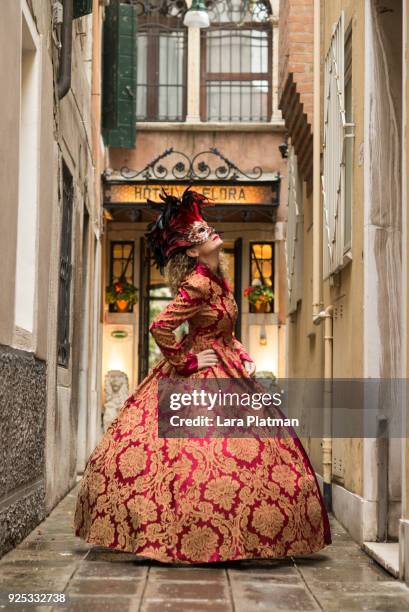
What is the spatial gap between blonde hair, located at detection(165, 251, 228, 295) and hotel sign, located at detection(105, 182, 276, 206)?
1209 cm

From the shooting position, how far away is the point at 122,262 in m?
20.9

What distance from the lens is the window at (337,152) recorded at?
7.65 metres

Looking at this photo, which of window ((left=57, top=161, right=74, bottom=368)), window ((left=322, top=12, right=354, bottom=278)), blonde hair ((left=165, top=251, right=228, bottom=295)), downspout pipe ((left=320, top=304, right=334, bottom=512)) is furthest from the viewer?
window ((left=57, top=161, right=74, bottom=368))

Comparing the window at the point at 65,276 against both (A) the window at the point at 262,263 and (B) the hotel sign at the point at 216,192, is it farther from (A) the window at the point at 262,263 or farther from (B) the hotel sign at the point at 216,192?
(A) the window at the point at 262,263

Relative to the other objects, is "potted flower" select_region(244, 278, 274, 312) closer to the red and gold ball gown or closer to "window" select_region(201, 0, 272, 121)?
"window" select_region(201, 0, 272, 121)

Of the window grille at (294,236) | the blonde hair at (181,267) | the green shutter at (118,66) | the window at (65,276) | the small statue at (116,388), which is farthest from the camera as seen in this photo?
the small statue at (116,388)

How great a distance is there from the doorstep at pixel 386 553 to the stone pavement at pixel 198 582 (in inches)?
1.7

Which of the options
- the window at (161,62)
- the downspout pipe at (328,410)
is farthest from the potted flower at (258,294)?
the downspout pipe at (328,410)

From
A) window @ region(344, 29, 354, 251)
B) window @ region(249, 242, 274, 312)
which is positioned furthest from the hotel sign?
window @ region(344, 29, 354, 251)

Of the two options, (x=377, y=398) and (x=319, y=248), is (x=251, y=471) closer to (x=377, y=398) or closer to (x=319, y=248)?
(x=377, y=398)

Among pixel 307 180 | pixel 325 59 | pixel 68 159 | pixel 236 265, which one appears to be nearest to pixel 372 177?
pixel 325 59

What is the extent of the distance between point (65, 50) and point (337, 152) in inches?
84.9

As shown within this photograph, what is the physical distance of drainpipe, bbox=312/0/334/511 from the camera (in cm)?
818

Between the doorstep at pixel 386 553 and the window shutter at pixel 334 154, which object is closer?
the doorstep at pixel 386 553
